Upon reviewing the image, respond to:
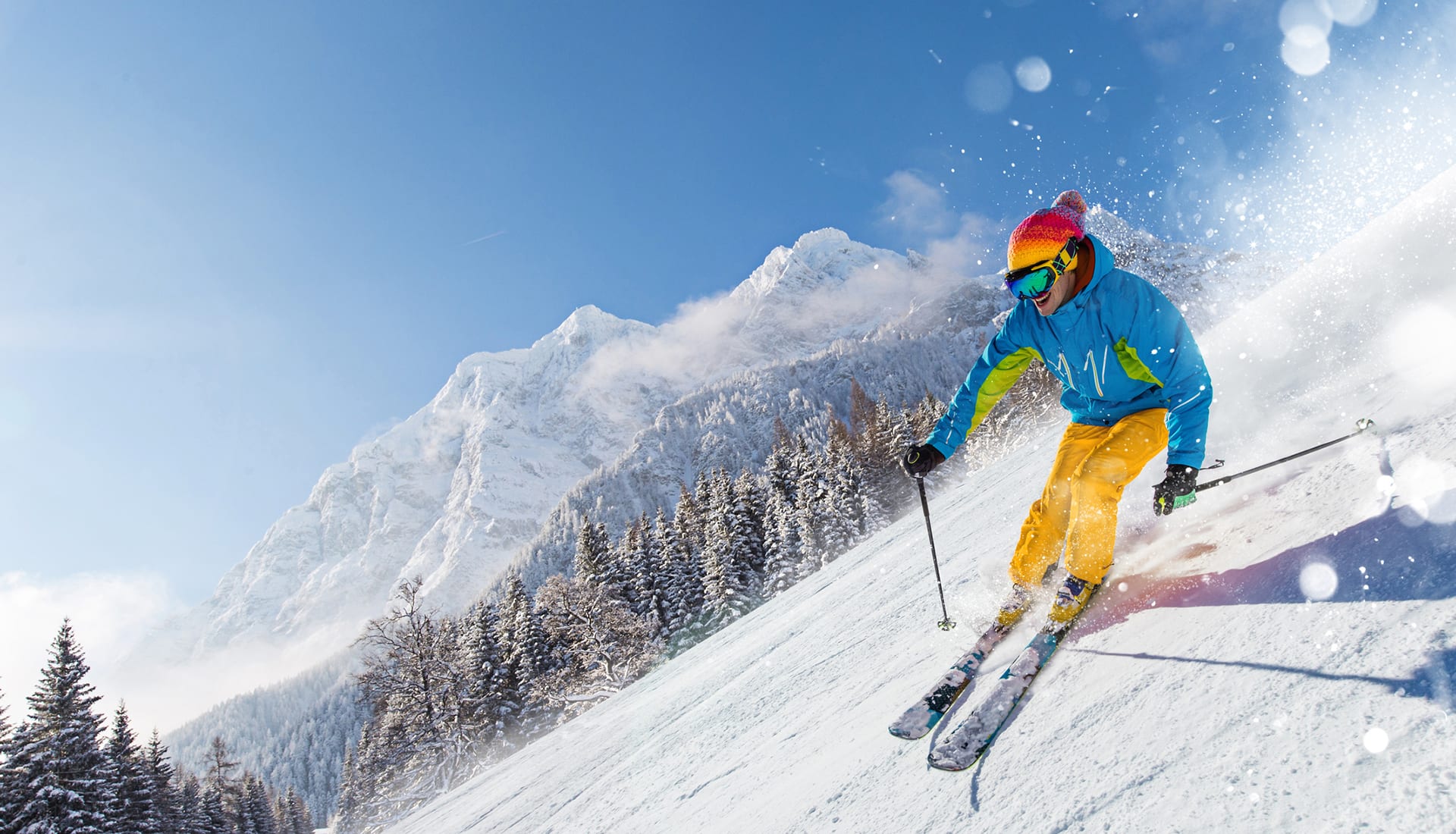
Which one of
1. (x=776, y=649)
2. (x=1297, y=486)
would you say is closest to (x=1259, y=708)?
(x=1297, y=486)

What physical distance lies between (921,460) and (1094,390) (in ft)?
3.31

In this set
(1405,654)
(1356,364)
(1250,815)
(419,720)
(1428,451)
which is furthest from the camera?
(419,720)

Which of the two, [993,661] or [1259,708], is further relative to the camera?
[993,661]

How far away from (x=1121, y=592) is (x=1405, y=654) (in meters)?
1.54

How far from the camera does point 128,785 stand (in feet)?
78.4

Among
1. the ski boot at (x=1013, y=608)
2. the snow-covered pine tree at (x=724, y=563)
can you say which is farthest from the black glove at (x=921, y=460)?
the snow-covered pine tree at (x=724, y=563)

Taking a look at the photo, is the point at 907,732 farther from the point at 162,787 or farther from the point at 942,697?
the point at 162,787

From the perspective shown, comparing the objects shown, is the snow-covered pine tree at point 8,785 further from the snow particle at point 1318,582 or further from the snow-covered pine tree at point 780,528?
the snow particle at point 1318,582

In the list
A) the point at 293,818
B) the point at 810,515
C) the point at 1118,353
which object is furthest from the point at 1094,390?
the point at 293,818

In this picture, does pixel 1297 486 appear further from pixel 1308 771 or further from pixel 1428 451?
pixel 1308 771

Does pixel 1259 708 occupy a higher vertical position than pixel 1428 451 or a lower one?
lower

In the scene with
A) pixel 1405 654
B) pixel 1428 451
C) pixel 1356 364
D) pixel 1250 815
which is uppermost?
pixel 1356 364

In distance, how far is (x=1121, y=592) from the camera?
3.14 m

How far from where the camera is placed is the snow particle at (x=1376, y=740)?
1.44 m
